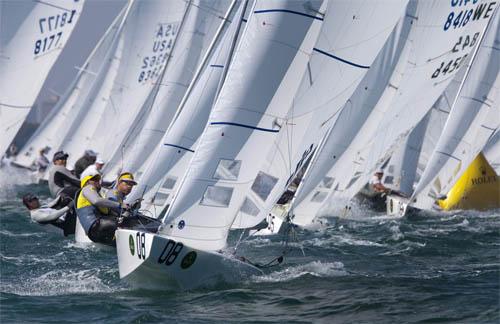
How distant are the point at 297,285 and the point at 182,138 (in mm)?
3622

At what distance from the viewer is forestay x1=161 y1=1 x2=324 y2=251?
1032 cm

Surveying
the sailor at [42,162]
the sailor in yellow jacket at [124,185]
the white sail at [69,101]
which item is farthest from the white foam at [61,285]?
the white sail at [69,101]

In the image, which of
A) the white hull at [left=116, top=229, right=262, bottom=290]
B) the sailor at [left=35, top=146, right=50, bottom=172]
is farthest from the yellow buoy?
the sailor at [left=35, top=146, right=50, bottom=172]

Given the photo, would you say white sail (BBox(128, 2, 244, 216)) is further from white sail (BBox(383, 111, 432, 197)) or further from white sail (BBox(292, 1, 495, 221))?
white sail (BBox(383, 111, 432, 197))

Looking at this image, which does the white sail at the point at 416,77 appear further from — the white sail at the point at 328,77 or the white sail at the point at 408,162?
the white sail at the point at 328,77

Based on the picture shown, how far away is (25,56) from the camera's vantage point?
16.4m

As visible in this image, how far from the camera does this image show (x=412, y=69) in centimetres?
1733

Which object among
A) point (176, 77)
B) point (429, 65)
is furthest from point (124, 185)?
point (429, 65)

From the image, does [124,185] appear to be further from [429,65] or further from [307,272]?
[429,65]

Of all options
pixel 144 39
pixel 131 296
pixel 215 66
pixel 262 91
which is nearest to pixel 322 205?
pixel 215 66

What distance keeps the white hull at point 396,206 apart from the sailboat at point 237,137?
334 inches

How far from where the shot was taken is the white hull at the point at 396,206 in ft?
62.1

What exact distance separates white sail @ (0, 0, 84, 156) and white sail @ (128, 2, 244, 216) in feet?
10.00

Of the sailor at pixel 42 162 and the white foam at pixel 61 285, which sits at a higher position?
the sailor at pixel 42 162
